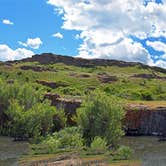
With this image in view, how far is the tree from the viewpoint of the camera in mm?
68188

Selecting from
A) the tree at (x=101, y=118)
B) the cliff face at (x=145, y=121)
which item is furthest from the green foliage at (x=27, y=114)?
the cliff face at (x=145, y=121)

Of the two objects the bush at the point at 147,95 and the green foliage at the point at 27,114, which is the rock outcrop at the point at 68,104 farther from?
the bush at the point at 147,95

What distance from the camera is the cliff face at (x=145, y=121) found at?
9725 cm

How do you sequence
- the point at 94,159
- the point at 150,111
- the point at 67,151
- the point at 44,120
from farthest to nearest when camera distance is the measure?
the point at 150,111, the point at 44,120, the point at 67,151, the point at 94,159

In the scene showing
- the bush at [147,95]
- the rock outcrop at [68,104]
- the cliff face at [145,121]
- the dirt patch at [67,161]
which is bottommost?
the dirt patch at [67,161]

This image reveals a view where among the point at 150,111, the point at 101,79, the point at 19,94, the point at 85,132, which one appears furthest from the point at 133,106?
the point at 101,79

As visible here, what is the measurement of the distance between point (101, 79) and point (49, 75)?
21369 mm

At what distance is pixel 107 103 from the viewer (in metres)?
69.2

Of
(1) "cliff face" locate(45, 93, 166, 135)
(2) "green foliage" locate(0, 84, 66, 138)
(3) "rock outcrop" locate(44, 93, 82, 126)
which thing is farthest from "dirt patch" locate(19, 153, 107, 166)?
(3) "rock outcrop" locate(44, 93, 82, 126)

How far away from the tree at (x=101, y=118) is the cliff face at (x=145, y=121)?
2852 cm

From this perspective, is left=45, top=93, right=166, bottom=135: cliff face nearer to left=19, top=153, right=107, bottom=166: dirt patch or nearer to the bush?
the bush

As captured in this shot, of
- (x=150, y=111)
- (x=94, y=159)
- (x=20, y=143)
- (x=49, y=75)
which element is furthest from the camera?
(x=49, y=75)

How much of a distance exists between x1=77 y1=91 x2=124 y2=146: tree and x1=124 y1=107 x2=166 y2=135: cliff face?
1123 inches

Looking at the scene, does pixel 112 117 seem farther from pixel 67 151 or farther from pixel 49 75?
pixel 49 75
